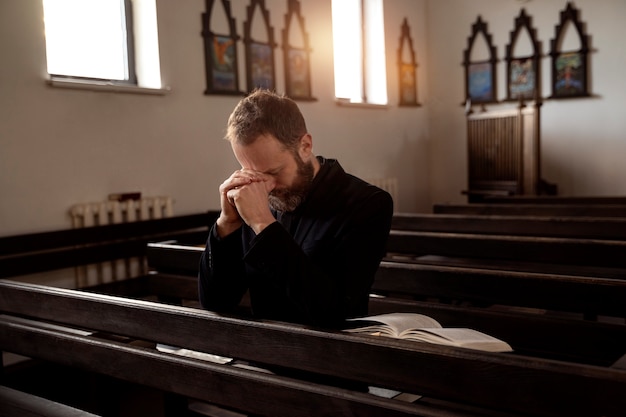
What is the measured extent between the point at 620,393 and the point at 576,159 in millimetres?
7775

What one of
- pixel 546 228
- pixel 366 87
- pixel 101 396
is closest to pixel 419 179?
pixel 366 87

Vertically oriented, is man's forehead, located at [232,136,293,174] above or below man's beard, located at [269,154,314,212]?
above

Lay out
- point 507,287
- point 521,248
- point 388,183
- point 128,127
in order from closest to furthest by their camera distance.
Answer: point 507,287, point 521,248, point 128,127, point 388,183

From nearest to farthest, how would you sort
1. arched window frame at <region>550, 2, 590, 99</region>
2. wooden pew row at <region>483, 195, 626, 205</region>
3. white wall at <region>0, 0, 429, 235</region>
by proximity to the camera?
white wall at <region>0, 0, 429, 235</region> → wooden pew row at <region>483, 195, 626, 205</region> → arched window frame at <region>550, 2, 590, 99</region>

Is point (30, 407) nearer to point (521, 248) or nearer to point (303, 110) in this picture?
point (521, 248)

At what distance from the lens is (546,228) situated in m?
3.67

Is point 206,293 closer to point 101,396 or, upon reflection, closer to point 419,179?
point 101,396

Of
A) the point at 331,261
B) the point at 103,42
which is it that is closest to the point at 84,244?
the point at 103,42

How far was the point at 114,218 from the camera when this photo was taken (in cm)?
491

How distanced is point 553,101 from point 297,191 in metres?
7.25

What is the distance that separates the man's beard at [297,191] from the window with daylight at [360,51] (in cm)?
617

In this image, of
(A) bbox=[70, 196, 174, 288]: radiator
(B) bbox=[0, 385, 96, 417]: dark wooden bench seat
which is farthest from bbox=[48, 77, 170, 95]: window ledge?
(B) bbox=[0, 385, 96, 417]: dark wooden bench seat

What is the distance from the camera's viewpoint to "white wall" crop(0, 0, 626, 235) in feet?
14.7

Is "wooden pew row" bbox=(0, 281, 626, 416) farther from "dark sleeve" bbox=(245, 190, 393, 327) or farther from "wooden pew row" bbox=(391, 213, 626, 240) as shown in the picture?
"wooden pew row" bbox=(391, 213, 626, 240)
